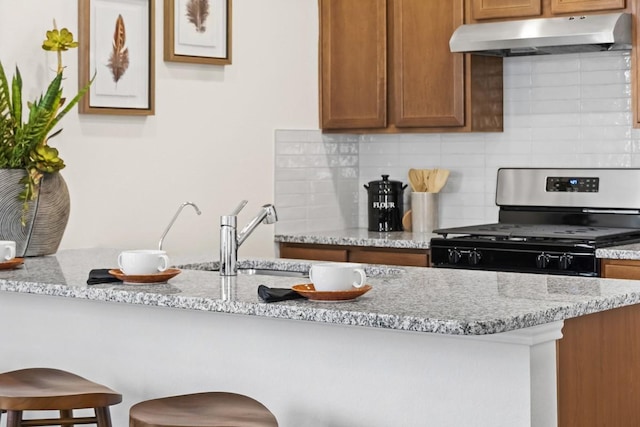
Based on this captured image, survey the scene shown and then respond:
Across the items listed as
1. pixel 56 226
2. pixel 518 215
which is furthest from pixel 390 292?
pixel 518 215

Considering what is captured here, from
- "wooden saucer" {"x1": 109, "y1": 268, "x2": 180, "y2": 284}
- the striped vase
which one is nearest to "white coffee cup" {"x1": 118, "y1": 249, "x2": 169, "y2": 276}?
"wooden saucer" {"x1": 109, "y1": 268, "x2": 180, "y2": 284}

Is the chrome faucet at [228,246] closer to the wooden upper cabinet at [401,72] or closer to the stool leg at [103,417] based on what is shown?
the stool leg at [103,417]

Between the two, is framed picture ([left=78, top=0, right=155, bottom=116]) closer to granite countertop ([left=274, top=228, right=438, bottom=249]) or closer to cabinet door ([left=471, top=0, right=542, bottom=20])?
granite countertop ([left=274, top=228, right=438, bottom=249])

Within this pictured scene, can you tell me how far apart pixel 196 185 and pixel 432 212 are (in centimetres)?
122

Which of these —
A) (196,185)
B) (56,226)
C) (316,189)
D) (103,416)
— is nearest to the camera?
(103,416)

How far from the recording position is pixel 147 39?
442 cm

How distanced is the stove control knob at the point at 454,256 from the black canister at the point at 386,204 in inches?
31.5

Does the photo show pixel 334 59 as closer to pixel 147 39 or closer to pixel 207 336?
pixel 147 39

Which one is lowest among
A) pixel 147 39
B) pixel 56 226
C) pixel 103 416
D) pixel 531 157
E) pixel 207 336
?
pixel 103 416

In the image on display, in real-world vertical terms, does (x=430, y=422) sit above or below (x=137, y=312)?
below

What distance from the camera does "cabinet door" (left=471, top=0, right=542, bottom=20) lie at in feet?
15.1

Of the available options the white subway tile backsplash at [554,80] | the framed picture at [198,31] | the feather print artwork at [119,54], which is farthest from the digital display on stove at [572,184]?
the feather print artwork at [119,54]

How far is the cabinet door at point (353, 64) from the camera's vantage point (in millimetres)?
5121

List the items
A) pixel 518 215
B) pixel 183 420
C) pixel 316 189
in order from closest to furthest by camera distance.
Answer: pixel 183 420
pixel 518 215
pixel 316 189
